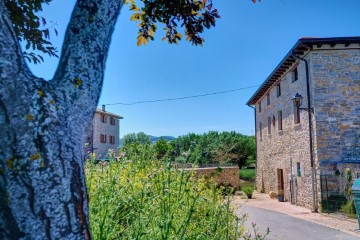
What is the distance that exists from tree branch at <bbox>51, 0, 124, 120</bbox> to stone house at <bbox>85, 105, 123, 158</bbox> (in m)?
33.7

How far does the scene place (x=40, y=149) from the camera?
3.58 ft

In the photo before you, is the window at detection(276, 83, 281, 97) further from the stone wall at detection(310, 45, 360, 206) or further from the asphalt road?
the asphalt road

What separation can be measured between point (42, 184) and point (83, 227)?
205mm

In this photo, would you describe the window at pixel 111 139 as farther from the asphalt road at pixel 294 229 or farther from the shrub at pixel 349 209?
the shrub at pixel 349 209

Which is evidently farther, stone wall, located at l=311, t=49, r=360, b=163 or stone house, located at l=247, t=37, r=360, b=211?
stone wall, located at l=311, t=49, r=360, b=163

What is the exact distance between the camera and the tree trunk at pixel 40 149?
1.04 m

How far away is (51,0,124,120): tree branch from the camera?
127 cm

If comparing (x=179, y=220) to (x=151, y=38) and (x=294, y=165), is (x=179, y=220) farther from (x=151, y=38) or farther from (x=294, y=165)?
(x=294, y=165)

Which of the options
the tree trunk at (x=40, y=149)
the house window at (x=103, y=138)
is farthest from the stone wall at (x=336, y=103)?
the house window at (x=103, y=138)

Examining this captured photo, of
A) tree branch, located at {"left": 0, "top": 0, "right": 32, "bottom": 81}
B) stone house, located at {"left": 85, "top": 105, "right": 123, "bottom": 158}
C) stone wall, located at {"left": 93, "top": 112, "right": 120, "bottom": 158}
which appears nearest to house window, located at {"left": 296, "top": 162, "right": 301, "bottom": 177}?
tree branch, located at {"left": 0, "top": 0, "right": 32, "bottom": 81}

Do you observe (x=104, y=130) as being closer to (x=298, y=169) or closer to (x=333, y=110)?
(x=298, y=169)

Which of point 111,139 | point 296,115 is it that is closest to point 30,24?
point 296,115

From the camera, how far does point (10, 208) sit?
104 cm

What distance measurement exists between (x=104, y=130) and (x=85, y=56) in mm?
37845
